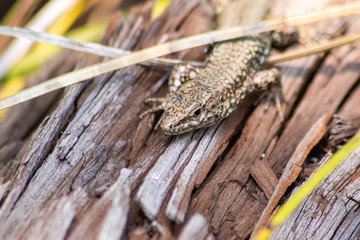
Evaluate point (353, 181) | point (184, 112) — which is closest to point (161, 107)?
point (184, 112)

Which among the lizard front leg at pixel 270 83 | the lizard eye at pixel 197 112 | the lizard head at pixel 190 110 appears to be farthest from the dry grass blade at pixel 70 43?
the lizard front leg at pixel 270 83

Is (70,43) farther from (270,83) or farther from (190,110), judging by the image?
(270,83)

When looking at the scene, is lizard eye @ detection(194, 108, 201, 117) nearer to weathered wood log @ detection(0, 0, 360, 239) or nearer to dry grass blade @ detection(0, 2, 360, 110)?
weathered wood log @ detection(0, 0, 360, 239)

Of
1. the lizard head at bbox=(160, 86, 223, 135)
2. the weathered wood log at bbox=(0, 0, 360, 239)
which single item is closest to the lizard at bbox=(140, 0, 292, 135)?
the lizard head at bbox=(160, 86, 223, 135)

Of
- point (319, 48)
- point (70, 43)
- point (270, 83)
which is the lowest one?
point (319, 48)

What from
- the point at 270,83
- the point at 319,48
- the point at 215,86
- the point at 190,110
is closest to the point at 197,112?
the point at 190,110

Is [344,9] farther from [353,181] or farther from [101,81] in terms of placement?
[101,81]

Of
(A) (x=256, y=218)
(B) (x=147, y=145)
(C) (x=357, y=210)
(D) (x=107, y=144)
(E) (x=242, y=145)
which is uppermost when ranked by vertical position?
(D) (x=107, y=144)
